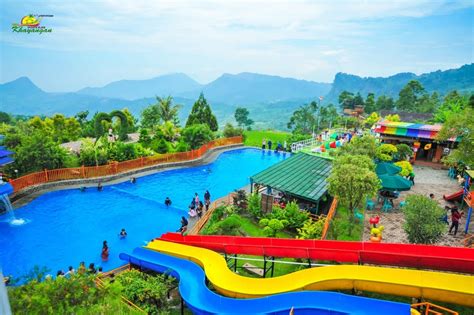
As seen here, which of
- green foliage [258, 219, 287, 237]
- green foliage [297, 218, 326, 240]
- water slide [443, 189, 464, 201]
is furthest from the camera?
water slide [443, 189, 464, 201]

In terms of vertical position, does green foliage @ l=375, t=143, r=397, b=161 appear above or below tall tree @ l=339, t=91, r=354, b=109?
below

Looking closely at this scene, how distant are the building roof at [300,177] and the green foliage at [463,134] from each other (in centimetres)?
662

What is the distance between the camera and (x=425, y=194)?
61.7 ft

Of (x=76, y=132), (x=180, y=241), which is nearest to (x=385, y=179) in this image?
(x=180, y=241)

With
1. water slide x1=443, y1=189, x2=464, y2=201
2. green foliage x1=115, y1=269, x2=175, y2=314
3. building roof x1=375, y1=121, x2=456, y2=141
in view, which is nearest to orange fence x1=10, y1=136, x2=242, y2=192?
green foliage x1=115, y1=269, x2=175, y2=314

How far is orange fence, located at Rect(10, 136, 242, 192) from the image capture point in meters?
19.7

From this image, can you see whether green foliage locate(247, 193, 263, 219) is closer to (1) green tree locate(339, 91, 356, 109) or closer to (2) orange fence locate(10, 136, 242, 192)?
(2) orange fence locate(10, 136, 242, 192)

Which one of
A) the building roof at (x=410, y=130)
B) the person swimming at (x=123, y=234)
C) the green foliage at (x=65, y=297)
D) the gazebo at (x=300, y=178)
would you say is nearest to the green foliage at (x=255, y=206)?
the gazebo at (x=300, y=178)

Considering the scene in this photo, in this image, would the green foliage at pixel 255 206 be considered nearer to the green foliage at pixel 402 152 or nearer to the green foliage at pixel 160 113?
the green foliage at pixel 402 152

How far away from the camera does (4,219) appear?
16.8 meters

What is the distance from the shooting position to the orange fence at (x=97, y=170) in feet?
64.5

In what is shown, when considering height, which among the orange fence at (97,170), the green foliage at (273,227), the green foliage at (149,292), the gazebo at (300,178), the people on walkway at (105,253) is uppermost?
the gazebo at (300,178)

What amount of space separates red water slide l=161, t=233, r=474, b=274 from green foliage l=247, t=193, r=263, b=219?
4537mm

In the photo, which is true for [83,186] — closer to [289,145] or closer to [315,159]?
[315,159]
